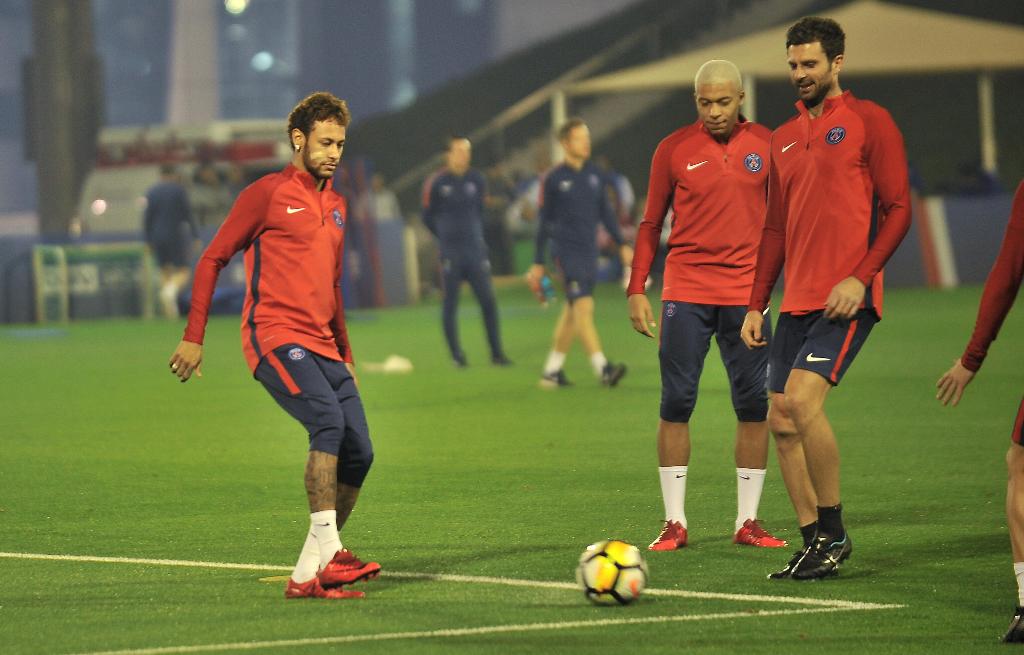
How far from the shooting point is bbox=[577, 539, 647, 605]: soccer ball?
269 inches

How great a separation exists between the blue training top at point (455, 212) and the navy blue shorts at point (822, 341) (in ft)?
36.3

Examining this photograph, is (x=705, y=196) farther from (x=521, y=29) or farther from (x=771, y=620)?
(x=521, y=29)

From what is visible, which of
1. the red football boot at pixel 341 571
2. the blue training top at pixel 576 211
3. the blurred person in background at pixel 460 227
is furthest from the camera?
the blurred person in background at pixel 460 227

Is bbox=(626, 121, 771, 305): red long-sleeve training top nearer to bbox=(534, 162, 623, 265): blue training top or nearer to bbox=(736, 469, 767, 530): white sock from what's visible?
bbox=(736, 469, 767, 530): white sock

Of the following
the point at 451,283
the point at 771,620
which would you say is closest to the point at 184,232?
the point at 451,283

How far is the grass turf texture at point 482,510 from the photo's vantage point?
655cm

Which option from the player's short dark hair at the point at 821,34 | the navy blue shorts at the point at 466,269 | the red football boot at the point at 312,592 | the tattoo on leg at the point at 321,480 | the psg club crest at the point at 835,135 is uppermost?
the player's short dark hair at the point at 821,34

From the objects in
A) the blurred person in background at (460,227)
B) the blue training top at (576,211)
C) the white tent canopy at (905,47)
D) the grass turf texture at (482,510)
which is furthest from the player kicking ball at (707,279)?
the white tent canopy at (905,47)

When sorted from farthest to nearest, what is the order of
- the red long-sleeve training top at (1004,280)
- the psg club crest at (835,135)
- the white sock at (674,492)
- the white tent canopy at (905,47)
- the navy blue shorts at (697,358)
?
the white tent canopy at (905,47)
the navy blue shorts at (697,358)
the white sock at (674,492)
the psg club crest at (835,135)
the red long-sleeve training top at (1004,280)

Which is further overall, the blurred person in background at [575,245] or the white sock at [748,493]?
the blurred person in background at [575,245]

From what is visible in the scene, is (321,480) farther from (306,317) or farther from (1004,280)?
(1004,280)

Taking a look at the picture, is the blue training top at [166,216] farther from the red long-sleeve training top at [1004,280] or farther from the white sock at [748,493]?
the red long-sleeve training top at [1004,280]

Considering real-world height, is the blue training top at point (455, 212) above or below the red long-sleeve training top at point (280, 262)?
below

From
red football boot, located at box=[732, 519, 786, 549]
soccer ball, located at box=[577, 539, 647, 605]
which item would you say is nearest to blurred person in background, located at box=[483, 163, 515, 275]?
red football boot, located at box=[732, 519, 786, 549]
